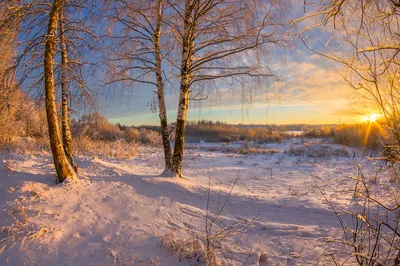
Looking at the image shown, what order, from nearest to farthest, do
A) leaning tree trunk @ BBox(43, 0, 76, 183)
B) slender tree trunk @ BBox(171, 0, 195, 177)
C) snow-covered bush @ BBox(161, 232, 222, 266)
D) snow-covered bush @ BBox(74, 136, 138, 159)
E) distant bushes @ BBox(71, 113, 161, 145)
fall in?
1. snow-covered bush @ BBox(161, 232, 222, 266)
2. leaning tree trunk @ BBox(43, 0, 76, 183)
3. slender tree trunk @ BBox(171, 0, 195, 177)
4. snow-covered bush @ BBox(74, 136, 138, 159)
5. distant bushes @ BBox(71, 113, 161, 145)

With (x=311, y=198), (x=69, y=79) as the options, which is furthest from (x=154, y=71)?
(x=311, y=198)

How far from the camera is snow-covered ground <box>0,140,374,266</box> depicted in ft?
11.6

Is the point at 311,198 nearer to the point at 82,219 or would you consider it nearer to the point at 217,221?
the point at 217,221

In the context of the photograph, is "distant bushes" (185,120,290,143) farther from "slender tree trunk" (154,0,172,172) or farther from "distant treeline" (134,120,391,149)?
"slender tree trunk" (154,0,172,172)

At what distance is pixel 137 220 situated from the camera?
4.51 metres

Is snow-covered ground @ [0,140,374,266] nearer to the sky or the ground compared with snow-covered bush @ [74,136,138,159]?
nearer to the ground

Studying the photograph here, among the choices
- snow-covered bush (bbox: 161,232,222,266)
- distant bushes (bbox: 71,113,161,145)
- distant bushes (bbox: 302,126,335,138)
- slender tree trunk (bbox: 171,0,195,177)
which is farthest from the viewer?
distant bushes (bbox: 302,126,335,138)

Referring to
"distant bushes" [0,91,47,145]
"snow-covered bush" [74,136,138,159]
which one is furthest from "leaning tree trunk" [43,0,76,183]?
"snow-covered bush" [74,136,138,159]

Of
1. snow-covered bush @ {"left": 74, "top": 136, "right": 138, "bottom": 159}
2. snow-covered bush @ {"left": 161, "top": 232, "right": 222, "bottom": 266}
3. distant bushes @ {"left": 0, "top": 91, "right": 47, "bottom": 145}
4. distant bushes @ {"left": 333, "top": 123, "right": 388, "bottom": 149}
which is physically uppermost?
distant bushes @ {"left": 0, "top": 91, "right": 47, "bottom": 145}

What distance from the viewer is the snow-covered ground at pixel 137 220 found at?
3545 mm

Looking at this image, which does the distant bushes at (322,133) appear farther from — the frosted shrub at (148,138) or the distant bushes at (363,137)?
the frosted shrub at (148,138)

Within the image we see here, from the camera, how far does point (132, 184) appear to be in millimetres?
6281

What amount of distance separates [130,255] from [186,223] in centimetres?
138

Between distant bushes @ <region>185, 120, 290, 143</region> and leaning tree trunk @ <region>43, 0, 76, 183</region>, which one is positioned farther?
distant bushes @ <region>185, 120, 290, 143</region>
